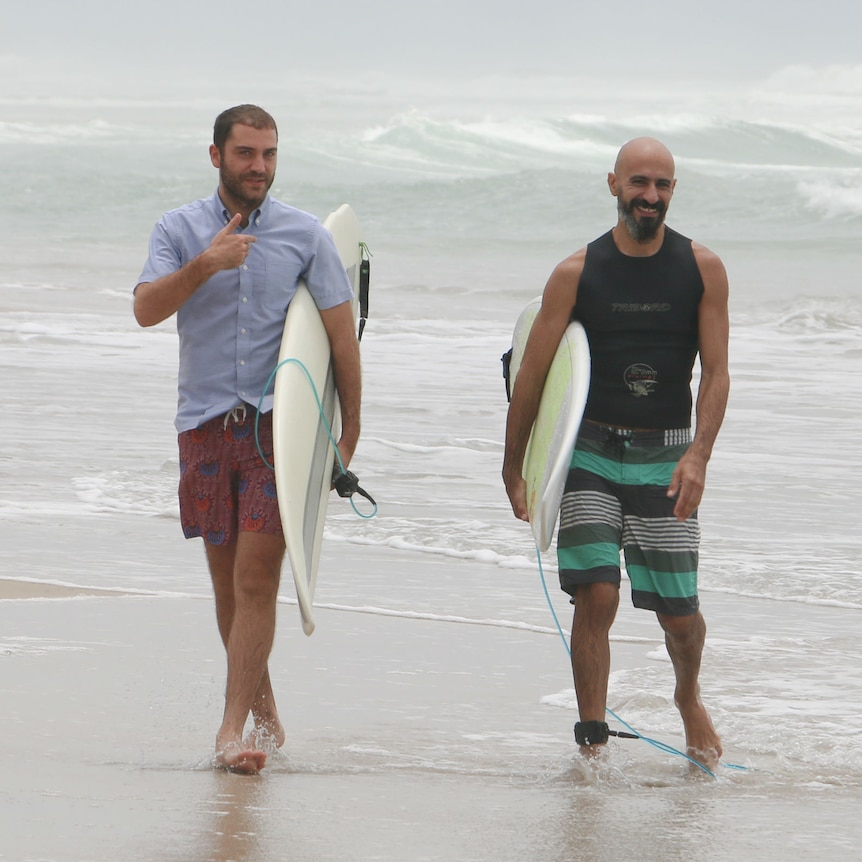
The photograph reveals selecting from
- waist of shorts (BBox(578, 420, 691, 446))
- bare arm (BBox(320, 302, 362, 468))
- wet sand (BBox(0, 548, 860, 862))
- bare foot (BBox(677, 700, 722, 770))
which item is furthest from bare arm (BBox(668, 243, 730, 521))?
bare arm (BBox(320, 302, 362, 468))

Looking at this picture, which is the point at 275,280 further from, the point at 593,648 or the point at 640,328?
the point at 593,648

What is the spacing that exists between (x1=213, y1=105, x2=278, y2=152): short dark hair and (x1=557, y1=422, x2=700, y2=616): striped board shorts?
1.12 m

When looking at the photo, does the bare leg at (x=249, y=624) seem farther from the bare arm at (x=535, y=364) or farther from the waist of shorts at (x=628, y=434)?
the waist of shorts at (x=628, y=434)

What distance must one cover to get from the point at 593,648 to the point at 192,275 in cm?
136

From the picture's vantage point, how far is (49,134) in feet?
193

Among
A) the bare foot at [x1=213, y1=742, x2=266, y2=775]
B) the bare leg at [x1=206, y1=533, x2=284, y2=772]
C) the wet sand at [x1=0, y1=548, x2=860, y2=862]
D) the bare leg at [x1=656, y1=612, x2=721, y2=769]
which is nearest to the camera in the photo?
the wet sand at [x1=0, y1=548, x2=860, y2=862]

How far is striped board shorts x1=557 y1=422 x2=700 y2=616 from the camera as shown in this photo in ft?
13.2

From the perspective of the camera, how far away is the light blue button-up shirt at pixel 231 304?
3.94m

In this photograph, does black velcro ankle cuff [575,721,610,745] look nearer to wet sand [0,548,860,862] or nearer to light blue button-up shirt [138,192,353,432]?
wet sand [0,548,860,862]

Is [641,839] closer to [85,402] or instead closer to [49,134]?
[85,402]

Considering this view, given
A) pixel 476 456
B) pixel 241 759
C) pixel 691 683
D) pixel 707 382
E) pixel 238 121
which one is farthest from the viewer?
pixel 476 456

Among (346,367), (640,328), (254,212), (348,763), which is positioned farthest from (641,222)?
(348,763)

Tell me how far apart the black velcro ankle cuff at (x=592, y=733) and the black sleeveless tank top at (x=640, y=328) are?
760 millimetres

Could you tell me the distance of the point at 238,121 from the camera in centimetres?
390
